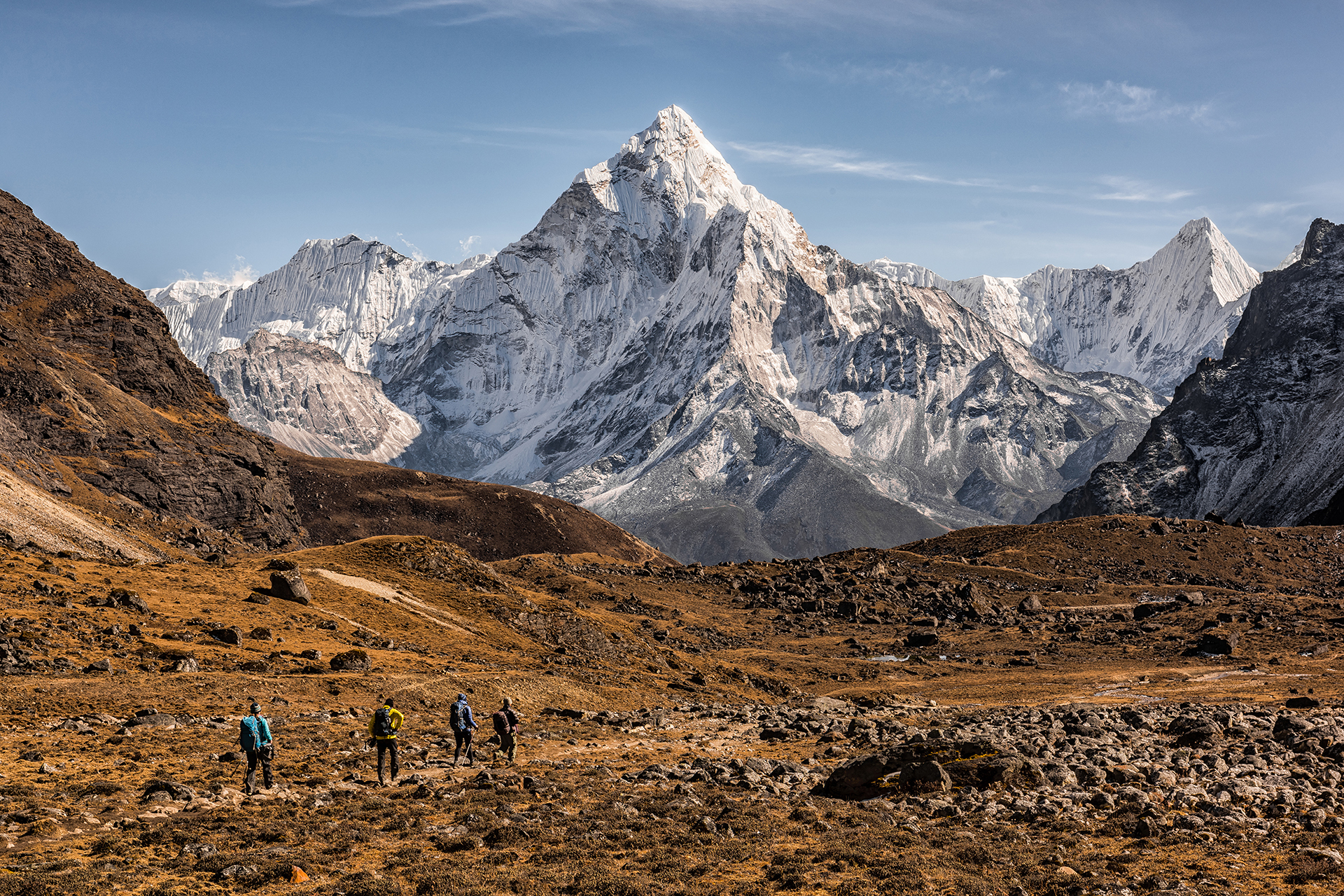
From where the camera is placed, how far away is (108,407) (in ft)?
416

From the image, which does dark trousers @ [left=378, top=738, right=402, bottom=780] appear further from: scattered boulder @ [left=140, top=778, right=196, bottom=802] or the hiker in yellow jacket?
scattered boulder @ [left=140, top=778, right=196, bottom=802]

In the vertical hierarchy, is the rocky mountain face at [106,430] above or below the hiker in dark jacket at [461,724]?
above

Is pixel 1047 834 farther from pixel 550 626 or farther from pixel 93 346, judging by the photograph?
pixel 93 346

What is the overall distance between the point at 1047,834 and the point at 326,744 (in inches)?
919

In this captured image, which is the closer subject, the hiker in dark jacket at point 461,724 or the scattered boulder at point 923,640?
the hiker in dark jacket at point 461,724

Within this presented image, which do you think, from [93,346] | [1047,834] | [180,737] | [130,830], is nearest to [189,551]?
[93,346]

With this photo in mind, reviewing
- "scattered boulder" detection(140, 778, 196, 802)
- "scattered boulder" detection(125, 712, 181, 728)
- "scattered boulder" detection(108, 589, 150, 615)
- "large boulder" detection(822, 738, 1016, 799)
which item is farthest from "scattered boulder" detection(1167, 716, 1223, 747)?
"scattered boulder" detection(108, 589, 150, 615)

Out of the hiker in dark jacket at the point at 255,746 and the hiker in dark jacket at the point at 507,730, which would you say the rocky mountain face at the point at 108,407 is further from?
the hiker in dark jacket at the point at 255,746

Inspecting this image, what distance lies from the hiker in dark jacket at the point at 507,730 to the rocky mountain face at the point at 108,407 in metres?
82.7

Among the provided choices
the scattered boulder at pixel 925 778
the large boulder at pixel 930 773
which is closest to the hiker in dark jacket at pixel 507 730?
the large boulder at pixel 930 773

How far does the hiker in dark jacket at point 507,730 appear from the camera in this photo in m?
36.2

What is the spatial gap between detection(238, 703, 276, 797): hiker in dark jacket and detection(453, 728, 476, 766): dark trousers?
6.49m

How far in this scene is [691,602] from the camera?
392ft

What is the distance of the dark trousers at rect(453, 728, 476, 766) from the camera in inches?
1379
